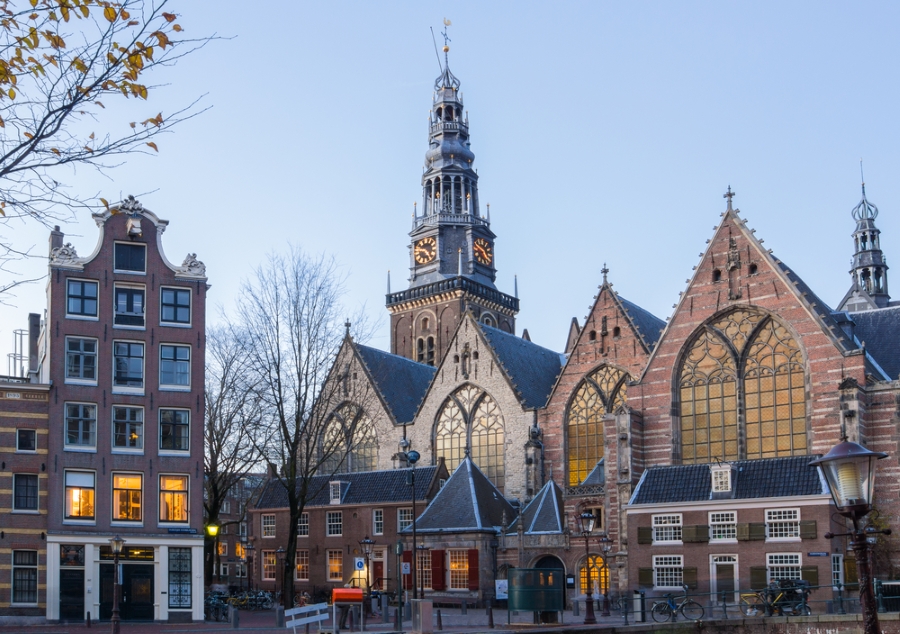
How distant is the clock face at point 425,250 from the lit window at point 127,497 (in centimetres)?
4613

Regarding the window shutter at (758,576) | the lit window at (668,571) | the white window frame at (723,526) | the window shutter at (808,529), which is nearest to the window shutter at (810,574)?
the window shutter at (808,529)

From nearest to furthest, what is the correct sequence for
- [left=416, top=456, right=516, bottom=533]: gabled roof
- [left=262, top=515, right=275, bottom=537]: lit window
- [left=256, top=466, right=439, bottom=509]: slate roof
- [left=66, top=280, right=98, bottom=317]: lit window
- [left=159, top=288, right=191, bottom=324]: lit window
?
[left=66, top=280, right=98, bottom=317]: lit window, [left=159, top=288, right=191, bottom=324]: lit window, [left=416, top=456, right=516, bottom=533]: gabled roof, [left=256, top=466, right=439, bottom=509]: slate roof, [left=262, top=515, right=275, bottom=537]: lit window

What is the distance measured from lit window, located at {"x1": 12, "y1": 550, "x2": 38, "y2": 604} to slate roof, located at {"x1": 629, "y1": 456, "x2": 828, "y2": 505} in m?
23.7

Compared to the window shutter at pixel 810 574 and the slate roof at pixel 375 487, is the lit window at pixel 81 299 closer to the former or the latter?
the slate roof at pixel 375 487

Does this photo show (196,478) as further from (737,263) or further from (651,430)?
(737,263)

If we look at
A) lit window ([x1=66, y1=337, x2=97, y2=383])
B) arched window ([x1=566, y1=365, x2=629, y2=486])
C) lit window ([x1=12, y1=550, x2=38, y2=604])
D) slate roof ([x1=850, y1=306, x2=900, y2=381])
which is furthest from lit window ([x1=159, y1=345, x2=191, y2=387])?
slate roof ([x1=850, y1=306, x2=900, y2=381])

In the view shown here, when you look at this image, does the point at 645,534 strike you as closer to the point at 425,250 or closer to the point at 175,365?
the point at 175,365

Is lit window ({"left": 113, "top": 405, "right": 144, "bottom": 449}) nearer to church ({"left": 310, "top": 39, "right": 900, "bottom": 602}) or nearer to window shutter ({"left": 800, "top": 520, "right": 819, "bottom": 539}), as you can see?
church ({"left": 310, "top": 39, "right": 900, "bottom": 602})

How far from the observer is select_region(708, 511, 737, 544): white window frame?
43.1 metres

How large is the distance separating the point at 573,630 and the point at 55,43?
2204cm

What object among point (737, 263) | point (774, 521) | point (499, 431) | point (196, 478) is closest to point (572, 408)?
point (499, 431)

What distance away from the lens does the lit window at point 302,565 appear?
193 feet

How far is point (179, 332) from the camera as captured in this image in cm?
4081

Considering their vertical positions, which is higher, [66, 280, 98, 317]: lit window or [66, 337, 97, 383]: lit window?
[66, 280, 98, 317]: lit window
